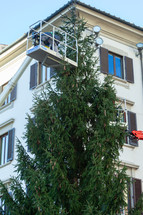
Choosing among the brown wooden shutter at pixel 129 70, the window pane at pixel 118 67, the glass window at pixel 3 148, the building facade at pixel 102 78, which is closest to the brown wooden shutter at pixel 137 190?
the building facade at pixel 102 78

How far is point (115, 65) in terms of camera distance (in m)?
22.5

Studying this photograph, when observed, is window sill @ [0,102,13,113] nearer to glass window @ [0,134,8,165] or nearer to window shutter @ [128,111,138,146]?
glass window @ [0,134,8,165]

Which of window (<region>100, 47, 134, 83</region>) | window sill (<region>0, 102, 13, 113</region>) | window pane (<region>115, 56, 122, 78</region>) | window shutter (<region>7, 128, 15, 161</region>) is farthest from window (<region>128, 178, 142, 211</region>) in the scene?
window sill (<region>0, 102, 13, 113</region>)

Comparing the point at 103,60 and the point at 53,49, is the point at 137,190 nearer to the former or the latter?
the point at 103,60

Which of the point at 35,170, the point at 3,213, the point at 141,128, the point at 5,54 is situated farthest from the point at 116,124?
the point at 5,54

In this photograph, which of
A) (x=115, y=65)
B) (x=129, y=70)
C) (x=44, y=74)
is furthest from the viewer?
(x=129, y=70)

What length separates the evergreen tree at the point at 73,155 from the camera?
13750mm

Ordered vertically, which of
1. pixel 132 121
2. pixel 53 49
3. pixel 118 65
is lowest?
pixel 132 121

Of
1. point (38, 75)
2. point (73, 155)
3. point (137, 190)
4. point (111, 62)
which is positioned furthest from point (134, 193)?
point (38, 75)

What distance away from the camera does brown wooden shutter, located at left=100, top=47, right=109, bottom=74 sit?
2153 cm

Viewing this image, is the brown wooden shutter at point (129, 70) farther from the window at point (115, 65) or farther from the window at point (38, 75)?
the window at point (38, 75)

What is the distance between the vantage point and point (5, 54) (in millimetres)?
25672

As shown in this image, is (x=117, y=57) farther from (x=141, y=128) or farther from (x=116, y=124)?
(x=116, y=124)

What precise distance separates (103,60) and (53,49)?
Result: 5.53 meters
